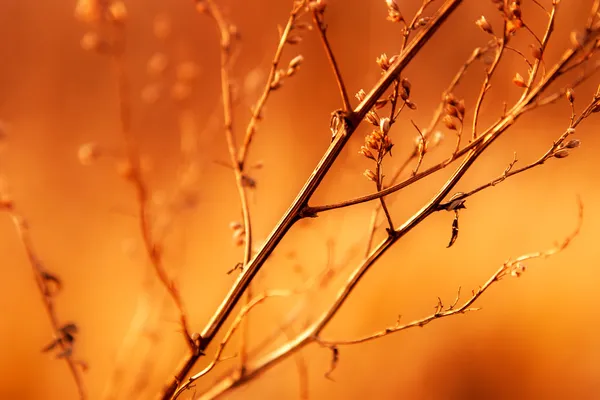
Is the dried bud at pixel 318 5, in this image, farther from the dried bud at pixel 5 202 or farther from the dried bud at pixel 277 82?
the dried bud at pixel 5 202

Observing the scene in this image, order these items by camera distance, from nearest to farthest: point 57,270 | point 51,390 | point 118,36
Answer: point 118,36 → point 51,390 → point 57,270

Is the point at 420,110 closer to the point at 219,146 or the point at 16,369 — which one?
the point at 219,146

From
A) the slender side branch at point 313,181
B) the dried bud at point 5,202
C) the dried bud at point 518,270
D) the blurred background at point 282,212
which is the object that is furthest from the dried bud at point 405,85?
the blurred background at point 282,212

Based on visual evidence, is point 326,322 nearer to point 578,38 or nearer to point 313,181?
point 313,181

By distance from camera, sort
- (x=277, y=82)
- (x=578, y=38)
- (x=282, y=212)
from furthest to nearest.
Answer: (x=282, y=212)
(x=277, y=82)
(x=578, y=38)

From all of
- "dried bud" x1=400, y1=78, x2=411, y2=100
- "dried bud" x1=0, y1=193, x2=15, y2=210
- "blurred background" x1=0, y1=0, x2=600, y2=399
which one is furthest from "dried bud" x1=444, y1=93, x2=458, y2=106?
"blurred background" x1=0, y1=0, x2=600, y2=399

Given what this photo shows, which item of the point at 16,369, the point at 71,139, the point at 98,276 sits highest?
the point at 71,139

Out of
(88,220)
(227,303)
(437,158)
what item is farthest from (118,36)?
(88,220)

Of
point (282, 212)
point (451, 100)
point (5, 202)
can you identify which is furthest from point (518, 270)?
point (282, 212)
